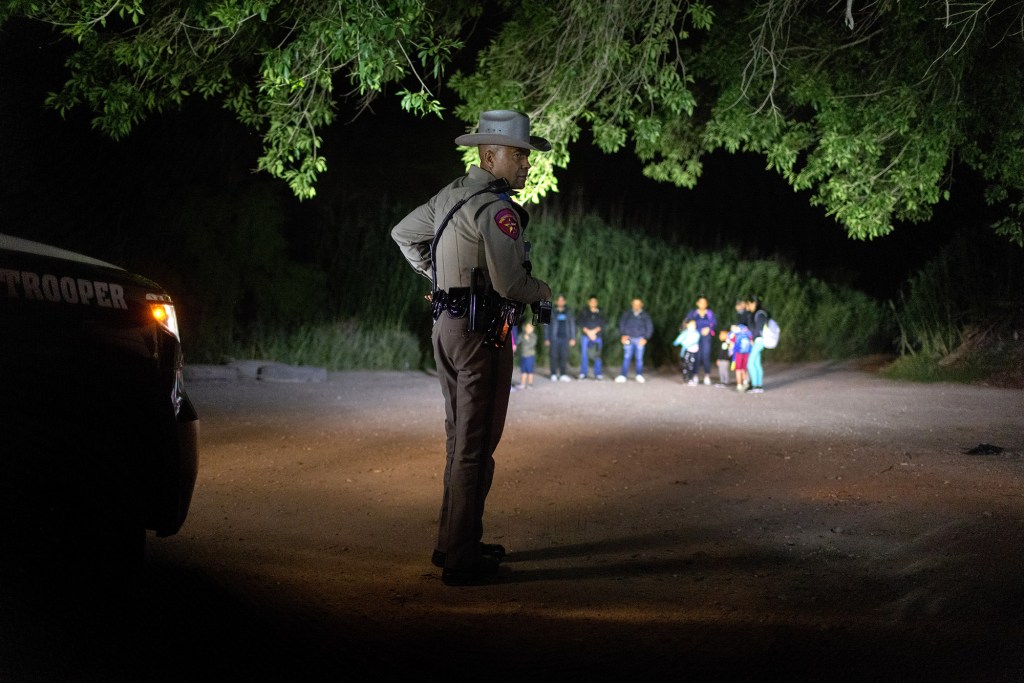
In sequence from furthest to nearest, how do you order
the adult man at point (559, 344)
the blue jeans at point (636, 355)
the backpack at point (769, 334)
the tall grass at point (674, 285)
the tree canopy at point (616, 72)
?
the tall grass at point (674, 285)
the blue jeans at point (636, 355)
the adult man at point (559, 344)
the backpack at point (769, 334)
the tree canopy at point (616, 72)

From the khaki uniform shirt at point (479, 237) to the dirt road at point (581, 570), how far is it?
1547mm

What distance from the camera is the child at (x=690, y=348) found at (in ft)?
61.2

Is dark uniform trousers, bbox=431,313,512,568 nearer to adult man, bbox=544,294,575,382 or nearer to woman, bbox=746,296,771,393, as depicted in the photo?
woman, bbox=746,296,771,393

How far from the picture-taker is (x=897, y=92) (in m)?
12.5

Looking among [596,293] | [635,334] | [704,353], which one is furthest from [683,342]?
[596,293]

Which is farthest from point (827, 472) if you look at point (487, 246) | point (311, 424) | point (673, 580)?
point (311, 424)

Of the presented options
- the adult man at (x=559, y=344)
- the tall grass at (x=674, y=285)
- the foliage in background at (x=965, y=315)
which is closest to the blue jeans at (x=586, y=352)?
the adult man at (x=559, y=344)

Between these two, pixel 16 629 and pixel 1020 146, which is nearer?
pixel 16 629

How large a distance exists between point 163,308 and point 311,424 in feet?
25.8

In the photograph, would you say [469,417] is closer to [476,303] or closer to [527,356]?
[476,303]

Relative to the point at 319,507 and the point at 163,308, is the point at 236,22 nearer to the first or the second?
the point at 319,507

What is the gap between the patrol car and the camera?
3600mm

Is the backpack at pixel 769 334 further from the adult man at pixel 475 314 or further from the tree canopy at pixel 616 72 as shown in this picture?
the adult man at pixel 475 314

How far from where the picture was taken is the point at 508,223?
207 inches
